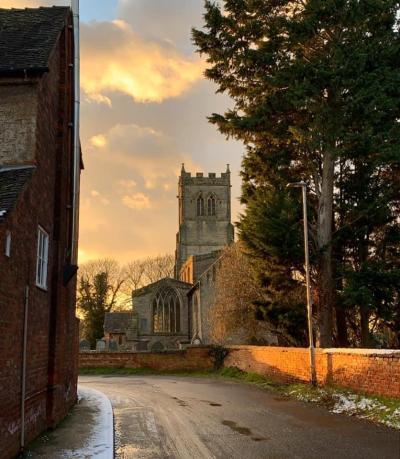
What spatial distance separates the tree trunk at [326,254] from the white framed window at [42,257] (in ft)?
→ 37.9

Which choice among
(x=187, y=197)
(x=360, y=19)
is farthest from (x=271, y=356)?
(x=187, y=197)

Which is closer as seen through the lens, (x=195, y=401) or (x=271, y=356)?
(x=195, y=401)

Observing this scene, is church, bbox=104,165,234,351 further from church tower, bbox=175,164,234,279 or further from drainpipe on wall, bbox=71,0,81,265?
drainpipe on wall, bbox=71,0,81,265

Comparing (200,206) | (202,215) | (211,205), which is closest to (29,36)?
(202,215)

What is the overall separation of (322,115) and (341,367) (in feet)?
28.2

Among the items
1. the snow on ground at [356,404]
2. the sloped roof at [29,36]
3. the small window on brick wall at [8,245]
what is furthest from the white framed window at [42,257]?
the snow on ground at [356,404]

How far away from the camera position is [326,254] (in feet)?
65.2

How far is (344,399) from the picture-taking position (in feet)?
44.7

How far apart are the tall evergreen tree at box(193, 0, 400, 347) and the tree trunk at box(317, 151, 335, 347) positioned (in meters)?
0.04

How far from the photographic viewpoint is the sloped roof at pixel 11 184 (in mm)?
7684

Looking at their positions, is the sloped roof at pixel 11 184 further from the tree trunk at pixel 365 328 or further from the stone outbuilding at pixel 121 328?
the stone outbuilding at pixel 121 328

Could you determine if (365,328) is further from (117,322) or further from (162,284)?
→ (162,284)

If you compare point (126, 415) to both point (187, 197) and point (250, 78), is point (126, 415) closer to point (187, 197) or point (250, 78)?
point (250, 78)

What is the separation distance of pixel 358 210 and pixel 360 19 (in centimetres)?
681
